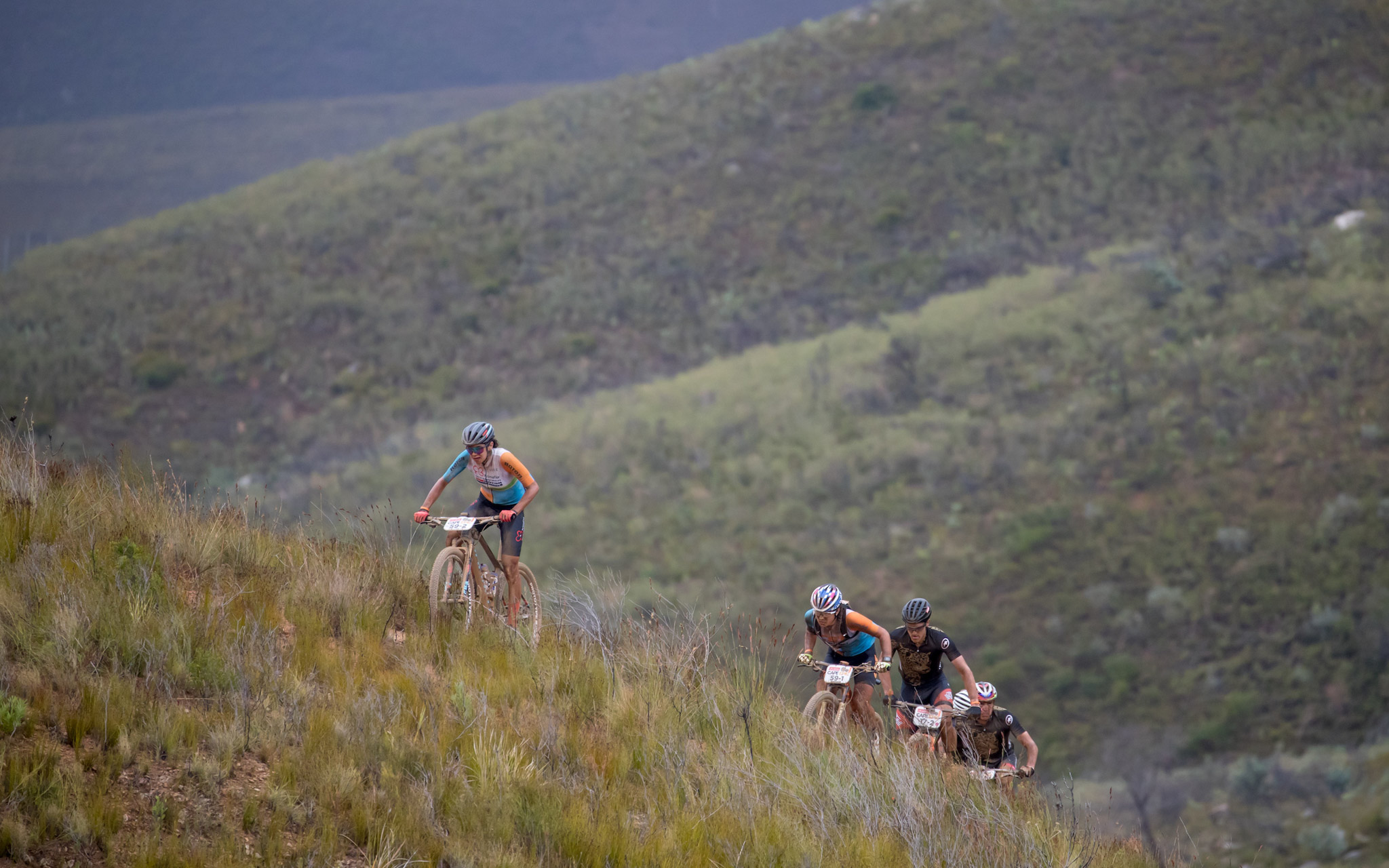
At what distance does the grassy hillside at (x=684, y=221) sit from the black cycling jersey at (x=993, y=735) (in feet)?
88.4

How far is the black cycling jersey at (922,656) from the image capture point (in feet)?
24.8

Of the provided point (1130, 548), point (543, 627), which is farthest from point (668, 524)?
point (543, 627)

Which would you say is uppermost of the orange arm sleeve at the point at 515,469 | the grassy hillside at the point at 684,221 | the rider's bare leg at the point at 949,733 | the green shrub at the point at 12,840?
the grassy hillside at the point at 684,221

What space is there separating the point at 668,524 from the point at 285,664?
18.7 metres

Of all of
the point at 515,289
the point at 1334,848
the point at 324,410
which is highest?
the point at 515,289

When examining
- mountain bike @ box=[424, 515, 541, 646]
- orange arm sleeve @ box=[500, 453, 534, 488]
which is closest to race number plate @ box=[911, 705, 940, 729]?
mountain bike @ box=[424, 515, 541, 646]

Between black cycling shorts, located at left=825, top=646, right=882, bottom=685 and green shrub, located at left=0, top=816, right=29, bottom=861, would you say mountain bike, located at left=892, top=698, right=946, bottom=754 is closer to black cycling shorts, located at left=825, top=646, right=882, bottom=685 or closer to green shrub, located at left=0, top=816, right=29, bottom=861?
black cycling shorts, located at left=825, top=646, right=882, bottom=685

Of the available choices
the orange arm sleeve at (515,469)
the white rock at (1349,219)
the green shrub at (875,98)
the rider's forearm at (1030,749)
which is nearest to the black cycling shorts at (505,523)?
the orange arm sleeve at (515,469)

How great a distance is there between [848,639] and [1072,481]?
16.8 metres

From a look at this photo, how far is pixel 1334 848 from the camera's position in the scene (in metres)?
12.8

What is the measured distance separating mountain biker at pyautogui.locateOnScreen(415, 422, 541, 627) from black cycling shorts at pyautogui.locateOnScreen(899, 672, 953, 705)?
3.07 metres

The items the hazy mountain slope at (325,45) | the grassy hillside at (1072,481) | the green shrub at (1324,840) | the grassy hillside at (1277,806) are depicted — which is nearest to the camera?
the green shrub at (1324,840)

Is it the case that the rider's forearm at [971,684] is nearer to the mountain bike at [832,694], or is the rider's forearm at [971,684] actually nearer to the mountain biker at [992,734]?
the mountain biker at [992,734]

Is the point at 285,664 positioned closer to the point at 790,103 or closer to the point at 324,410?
the point at 324,410
